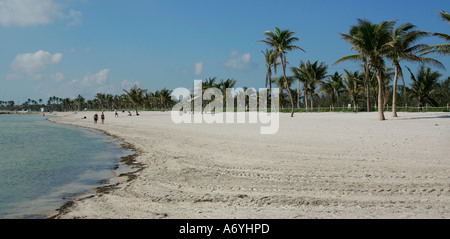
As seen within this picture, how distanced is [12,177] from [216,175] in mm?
6297

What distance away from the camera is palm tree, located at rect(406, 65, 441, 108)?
32.4 m

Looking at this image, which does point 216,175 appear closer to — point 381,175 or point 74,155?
point 381,175

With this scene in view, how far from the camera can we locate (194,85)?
5438 centimetres

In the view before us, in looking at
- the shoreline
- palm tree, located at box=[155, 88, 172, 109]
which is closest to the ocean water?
the shoreline

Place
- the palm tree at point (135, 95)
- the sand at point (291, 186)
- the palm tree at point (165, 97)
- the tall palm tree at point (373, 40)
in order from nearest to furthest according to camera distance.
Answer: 1. the sand at point (291, 186)
2. the tall palm tree at point (373, 40)
3. the palm tree at point (135, 95)
4. the palm tree at point (165, 97)

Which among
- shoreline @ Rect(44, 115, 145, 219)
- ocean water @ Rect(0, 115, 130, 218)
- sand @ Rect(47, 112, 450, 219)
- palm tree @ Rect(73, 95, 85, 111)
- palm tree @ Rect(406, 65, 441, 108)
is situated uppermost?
palm tree @ Rect(73, 95, 85, 111)

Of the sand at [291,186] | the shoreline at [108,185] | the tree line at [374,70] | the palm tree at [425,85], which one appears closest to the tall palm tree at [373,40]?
the tree line at [374,70]

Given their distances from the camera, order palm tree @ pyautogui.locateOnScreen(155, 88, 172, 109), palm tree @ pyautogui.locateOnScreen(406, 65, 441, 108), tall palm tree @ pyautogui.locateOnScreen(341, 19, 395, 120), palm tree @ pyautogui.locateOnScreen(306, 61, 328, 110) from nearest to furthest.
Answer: tall palm tree @ pyautogui.locateOnScreen(341, 19, 395, 120) → palm tree @ pyautogui.locateOnScreen(406, 65, 441, 108) → palm tree @ pyautogui.locateOnScreen(306, 61, 328, 110) → palm tree @ pyautogui.locateOnScreen(155, 88, 172, 109)

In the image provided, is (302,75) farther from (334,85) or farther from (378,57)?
(378,57)

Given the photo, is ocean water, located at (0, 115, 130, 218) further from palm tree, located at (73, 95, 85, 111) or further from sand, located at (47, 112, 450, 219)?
palm tree, located at (73, 95, 85, 111)

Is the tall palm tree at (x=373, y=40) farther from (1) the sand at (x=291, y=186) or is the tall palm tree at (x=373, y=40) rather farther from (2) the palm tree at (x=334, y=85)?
(2) the palm tree at (x=334, y=85)

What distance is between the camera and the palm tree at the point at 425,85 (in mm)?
32375

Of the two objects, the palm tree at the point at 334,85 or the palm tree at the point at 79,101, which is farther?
the palm tree at the point at 79,101
